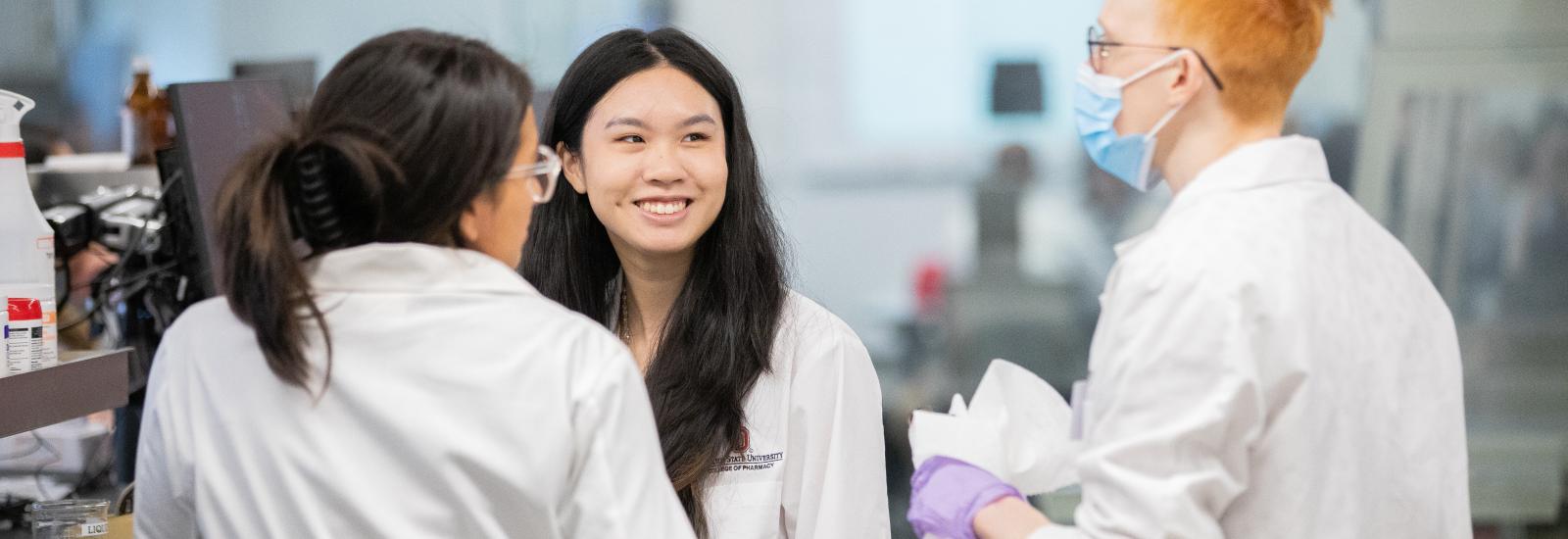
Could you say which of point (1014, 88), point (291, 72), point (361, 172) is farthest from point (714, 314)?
point (1014, 88)

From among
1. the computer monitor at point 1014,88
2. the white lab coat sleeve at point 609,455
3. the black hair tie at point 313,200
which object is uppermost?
the black hair tie at point 313,200

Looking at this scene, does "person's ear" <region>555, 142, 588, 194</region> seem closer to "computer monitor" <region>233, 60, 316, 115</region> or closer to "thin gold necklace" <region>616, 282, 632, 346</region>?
"thin gold necklace" <region>616, 282, 632, 346</region>

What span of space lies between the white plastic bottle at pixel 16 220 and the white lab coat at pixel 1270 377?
1242 millimetres

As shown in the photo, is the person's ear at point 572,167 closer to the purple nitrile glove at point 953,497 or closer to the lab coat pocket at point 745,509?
the lab coat pocket at point 745,509

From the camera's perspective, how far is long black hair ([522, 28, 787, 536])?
1643 mm

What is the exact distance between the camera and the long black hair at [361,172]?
3.45 feet

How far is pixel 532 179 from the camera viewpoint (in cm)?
118

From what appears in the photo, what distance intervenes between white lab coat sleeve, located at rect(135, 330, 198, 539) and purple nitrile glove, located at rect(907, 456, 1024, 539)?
68cm

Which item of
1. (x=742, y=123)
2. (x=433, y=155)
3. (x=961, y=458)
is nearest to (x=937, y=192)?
(x=742, y=123)

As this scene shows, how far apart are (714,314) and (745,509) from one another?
10.4 inches

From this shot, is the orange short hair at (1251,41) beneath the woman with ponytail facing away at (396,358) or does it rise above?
above

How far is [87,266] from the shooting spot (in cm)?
242

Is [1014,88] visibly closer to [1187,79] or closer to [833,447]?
[833,447]

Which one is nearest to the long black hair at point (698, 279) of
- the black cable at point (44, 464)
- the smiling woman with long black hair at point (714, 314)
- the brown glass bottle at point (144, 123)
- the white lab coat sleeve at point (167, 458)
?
the smiling woman with long black hair at point (714, 314)
